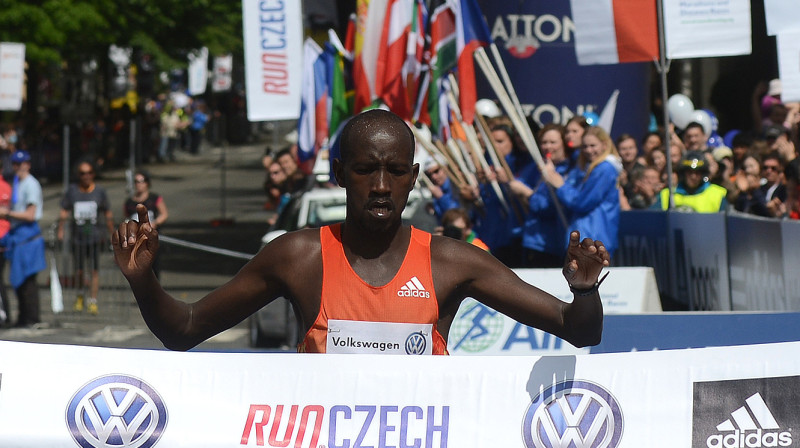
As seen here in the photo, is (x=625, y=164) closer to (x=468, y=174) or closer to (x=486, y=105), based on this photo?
(x=486, y=105)

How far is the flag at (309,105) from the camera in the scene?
14164mm

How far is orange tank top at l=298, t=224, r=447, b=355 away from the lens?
3.65 metres

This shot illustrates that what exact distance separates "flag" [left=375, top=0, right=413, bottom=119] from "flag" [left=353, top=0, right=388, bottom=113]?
16cm

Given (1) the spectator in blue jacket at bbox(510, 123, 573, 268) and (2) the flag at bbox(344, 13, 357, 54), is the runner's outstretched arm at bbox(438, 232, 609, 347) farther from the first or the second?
(2) the flag at bbox(344, 13, 357, 54)

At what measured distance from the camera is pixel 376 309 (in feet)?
12.0

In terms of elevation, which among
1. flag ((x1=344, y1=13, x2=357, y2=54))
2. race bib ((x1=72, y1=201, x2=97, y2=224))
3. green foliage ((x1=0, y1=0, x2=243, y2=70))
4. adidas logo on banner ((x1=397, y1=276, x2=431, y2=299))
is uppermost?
green foliage ((x1=0, y1=0, x2=243, y2=70))

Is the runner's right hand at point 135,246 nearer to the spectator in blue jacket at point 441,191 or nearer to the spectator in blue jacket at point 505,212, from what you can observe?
the spectator in blue jacket at point 505,212

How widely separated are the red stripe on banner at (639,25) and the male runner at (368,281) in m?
6.53

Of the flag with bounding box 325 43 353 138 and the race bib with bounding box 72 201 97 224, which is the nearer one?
the flag with bounding box 325 43 353 138

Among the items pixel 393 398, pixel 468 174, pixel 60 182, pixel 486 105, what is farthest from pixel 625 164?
pixel 60 182

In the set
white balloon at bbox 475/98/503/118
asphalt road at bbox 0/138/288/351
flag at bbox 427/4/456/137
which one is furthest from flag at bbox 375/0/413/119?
asphalt road at bbox 0/138/288/351

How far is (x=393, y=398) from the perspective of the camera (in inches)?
147

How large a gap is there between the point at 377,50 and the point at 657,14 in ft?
10.8

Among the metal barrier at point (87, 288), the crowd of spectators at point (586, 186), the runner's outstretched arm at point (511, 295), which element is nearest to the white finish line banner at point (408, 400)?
the runner's outstretched arm at point (511, 295)
